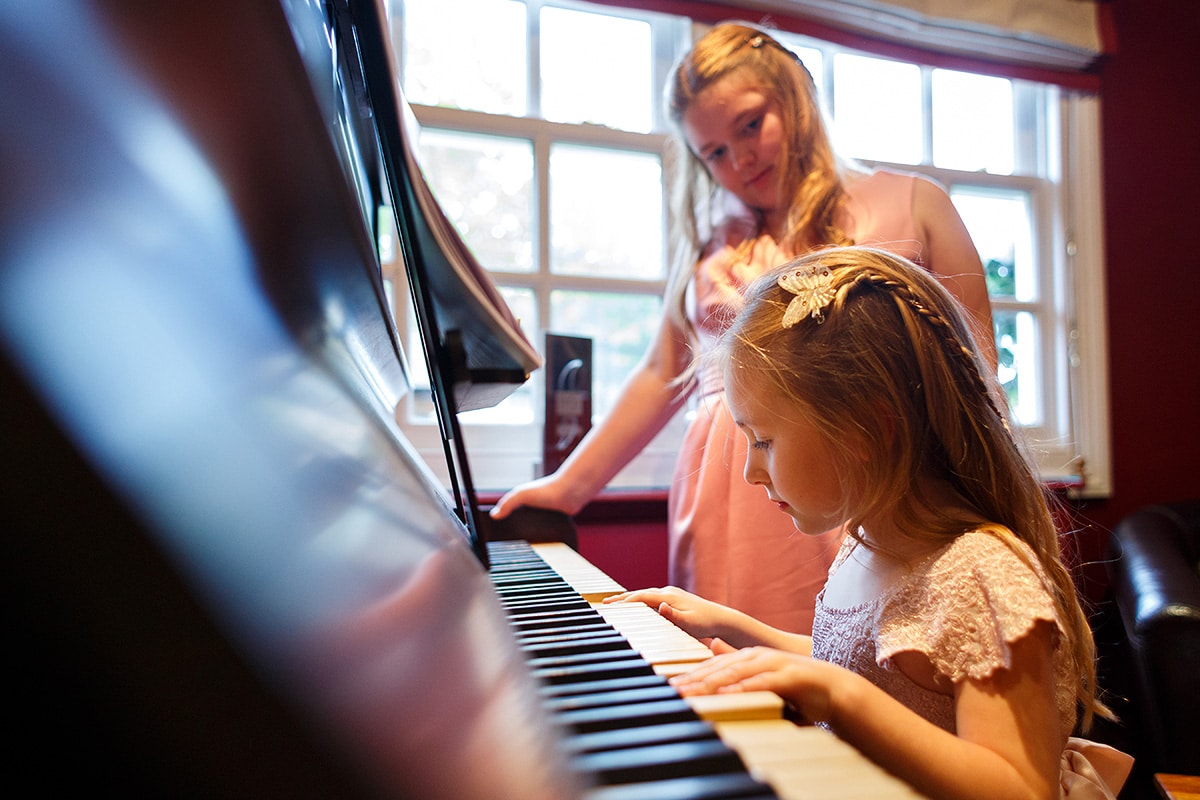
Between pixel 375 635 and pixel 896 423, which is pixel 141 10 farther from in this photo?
pixel 896 423

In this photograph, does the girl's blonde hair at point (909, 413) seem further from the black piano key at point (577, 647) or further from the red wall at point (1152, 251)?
the red wall at point (1152, 251)

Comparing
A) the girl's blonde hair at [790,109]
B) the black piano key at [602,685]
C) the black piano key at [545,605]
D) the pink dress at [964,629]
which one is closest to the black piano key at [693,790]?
the black piano key at [602,685]

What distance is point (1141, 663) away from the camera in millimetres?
1684

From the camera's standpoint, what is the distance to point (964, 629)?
0.73 m

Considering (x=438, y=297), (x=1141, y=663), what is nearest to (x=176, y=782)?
(x=438, y=297)

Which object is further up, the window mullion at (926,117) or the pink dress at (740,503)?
the window mullion at (926,117)

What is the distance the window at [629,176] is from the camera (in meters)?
2.34

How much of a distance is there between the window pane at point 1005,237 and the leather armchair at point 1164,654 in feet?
4.08

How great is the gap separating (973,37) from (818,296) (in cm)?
221

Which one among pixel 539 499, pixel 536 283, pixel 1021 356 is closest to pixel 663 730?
pixel 539 499

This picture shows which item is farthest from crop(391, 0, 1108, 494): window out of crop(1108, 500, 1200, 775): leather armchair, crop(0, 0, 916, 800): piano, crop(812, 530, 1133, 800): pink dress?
crop(0, 0, 916, 800): piano

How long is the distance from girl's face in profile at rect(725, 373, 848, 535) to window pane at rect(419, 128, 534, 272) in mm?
1563

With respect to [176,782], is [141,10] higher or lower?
higher

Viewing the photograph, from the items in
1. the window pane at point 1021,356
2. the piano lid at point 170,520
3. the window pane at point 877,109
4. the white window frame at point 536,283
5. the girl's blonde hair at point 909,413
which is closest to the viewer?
the piano lid at point 170,520
